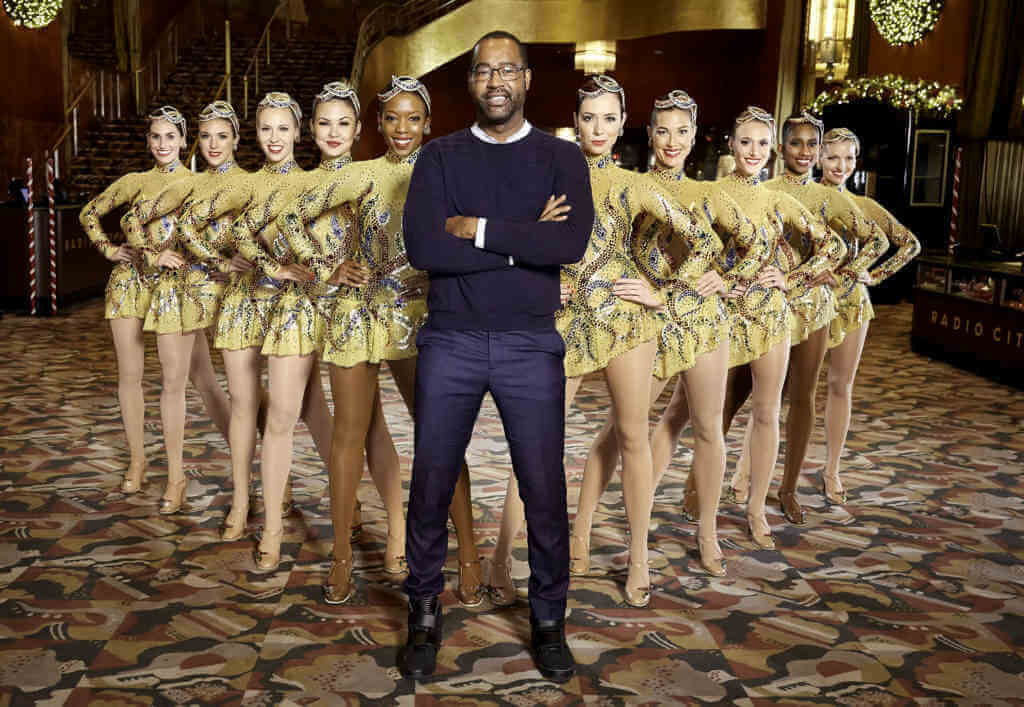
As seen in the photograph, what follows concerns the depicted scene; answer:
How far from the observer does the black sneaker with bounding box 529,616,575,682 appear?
9.80 ft

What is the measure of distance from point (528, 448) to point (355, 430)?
813mm

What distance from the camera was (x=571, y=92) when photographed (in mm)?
18984

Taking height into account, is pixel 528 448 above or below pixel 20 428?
above

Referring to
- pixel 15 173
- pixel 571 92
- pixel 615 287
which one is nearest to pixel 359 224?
pixel 615 287

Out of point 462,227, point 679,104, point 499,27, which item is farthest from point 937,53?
point 462,227

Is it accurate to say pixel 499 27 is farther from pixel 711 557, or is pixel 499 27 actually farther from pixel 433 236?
pixel 433 236

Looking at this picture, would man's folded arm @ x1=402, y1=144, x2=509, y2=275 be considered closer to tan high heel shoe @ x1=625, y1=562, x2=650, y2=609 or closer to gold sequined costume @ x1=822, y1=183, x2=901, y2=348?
tan high heel shoe @ x1=625, y1=562, x2=650, y2=609

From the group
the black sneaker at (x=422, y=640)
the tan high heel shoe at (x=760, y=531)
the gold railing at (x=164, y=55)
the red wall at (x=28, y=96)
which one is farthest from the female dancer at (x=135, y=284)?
the gold railing at (x=164, y=55)

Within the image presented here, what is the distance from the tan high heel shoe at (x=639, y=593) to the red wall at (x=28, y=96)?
12.3 meters

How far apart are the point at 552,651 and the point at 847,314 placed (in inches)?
94.5

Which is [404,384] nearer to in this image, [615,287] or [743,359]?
[615,287]

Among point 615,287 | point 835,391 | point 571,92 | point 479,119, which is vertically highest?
point 571,92

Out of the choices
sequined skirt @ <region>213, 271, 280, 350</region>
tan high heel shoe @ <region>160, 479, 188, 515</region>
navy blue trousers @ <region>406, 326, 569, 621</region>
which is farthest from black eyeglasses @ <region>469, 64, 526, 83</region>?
tan high heel shoe @ <region>160, 479, 188, 515</region>

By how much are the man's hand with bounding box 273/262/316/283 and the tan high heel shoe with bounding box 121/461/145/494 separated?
167 centimetres
